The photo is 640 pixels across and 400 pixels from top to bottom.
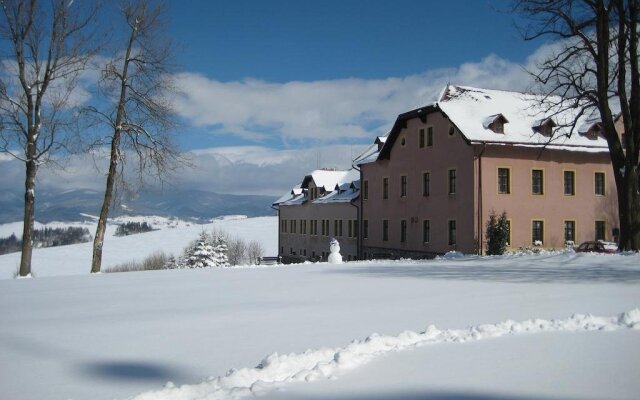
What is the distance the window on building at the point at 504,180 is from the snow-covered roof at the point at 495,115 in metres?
1.60

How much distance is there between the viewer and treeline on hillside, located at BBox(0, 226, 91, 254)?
87900 millimetres

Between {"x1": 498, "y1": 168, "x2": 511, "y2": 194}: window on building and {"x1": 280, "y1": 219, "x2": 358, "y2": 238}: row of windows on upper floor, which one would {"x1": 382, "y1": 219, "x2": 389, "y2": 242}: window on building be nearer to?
{"x1": 280, "y1": 219, "x2": 358, "y2": 238}: row of windows on upper floor

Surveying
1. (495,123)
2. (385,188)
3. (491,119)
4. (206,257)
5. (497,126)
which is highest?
(491,119)

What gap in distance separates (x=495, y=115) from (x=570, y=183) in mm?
6137

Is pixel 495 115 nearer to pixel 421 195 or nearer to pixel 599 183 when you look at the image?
pixel 421 195

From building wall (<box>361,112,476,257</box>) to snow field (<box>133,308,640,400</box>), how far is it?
21501mm

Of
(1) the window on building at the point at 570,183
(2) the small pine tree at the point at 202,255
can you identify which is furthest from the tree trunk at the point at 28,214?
(1) the window on building at the point at 570,183

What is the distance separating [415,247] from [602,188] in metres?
11.2

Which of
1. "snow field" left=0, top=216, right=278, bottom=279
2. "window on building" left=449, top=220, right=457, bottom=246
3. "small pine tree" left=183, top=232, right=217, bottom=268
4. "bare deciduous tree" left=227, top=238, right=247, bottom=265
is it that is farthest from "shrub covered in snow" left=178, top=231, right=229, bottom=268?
"window on building" left=449, top=220, right=457, bottom=246

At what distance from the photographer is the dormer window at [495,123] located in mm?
29203

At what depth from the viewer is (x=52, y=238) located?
109500 millimetres

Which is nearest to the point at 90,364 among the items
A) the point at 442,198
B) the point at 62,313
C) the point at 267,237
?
the point at 62,313

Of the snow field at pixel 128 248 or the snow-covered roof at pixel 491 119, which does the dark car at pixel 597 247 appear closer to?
the snow-covered roof at pixel 491 119

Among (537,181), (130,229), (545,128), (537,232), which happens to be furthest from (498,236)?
(130,229)
